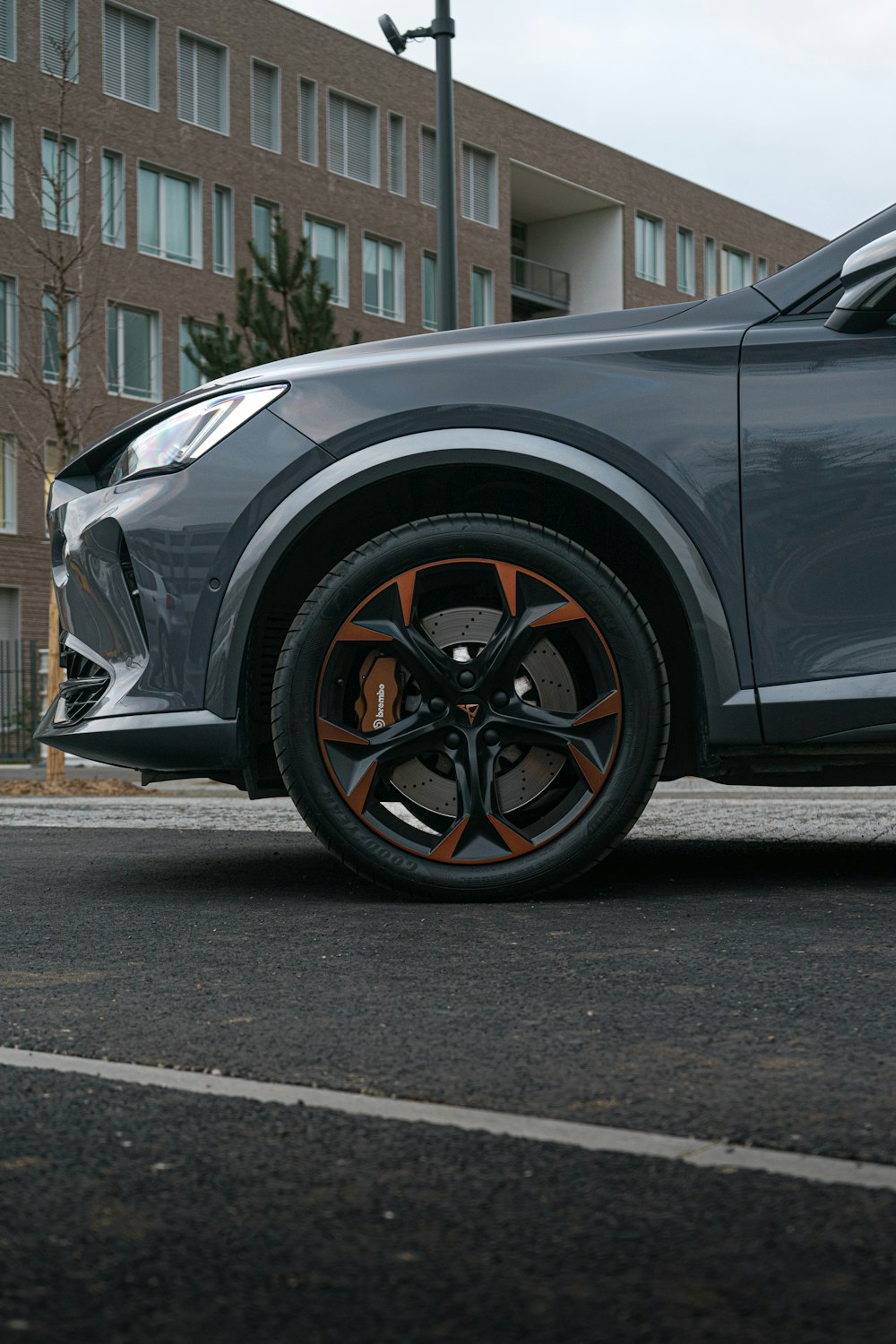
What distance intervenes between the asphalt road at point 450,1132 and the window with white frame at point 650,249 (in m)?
44.2

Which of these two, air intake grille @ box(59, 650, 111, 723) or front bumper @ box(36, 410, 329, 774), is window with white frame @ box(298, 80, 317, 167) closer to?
air intake grille @ box(59, 650, 111, 723)

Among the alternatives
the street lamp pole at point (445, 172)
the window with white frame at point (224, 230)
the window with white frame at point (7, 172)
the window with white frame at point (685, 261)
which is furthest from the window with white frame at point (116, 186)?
the window with white frame at point (685, 261)

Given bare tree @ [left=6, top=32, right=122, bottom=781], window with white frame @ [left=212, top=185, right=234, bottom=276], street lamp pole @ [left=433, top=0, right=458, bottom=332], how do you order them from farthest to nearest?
1. window with white frame @ [left=212, top=185, right=234, bottom=276]
2. bare tree @ [left=6, top=32, right=122, bottom=781]
3. street lamp pole @ [left=433, top=0, right=458, bottom=332]

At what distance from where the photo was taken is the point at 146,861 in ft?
16.3

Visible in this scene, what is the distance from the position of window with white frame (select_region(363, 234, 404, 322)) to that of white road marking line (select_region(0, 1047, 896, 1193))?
3643cm

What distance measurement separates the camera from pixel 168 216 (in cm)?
3350

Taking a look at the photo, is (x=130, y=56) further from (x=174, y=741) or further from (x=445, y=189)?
(x=174, y=741)

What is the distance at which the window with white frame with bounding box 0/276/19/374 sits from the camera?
30281 mm

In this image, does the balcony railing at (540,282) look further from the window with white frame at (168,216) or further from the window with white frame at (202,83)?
the window with white frame at (168,216)

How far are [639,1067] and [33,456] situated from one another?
13.4 meters

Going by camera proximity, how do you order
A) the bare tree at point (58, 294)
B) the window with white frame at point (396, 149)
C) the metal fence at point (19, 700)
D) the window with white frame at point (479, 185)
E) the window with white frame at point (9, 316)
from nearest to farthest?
the bare tree at point (58, 294) < the metal fence at point (19, 700) < the window with white frame at point (9, 316) < the window with white frame at point (396, 149) < the window with white frame at point (479, 185)

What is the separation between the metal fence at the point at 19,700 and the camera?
2177cm

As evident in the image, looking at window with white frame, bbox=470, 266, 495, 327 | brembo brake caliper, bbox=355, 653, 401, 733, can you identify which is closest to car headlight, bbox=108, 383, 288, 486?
brembo brake caliper, bbox=355, 653, 401, 733

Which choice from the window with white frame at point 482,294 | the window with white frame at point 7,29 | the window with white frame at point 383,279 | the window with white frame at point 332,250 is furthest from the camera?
the window with white frame at point 482,294
